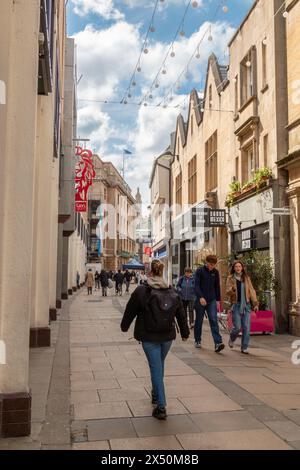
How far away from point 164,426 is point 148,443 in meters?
0.54

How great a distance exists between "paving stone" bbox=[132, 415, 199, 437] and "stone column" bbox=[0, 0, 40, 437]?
1127 mm

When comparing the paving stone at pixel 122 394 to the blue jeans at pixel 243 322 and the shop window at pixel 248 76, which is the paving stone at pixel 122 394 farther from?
the shop window at pixel 248 76

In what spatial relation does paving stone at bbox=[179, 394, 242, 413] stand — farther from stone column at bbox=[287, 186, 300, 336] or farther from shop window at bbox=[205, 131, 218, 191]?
shop window at bbox=[205, 131, 218, 191]

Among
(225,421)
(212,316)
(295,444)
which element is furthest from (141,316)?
(212,316)

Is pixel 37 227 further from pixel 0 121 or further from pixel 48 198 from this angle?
pixel 0 121

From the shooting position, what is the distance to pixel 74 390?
256 inches

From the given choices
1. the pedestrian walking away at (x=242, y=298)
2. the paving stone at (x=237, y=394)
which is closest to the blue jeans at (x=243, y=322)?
the pedestrian walking away at (x=242, y=298)

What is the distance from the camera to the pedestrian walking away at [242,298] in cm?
939

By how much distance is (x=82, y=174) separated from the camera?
90.1 feet

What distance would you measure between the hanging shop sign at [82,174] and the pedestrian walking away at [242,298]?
1874 centimetres

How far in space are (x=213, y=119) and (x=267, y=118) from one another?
23.0 feet

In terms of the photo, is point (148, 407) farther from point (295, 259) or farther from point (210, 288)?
point (295, 259)
